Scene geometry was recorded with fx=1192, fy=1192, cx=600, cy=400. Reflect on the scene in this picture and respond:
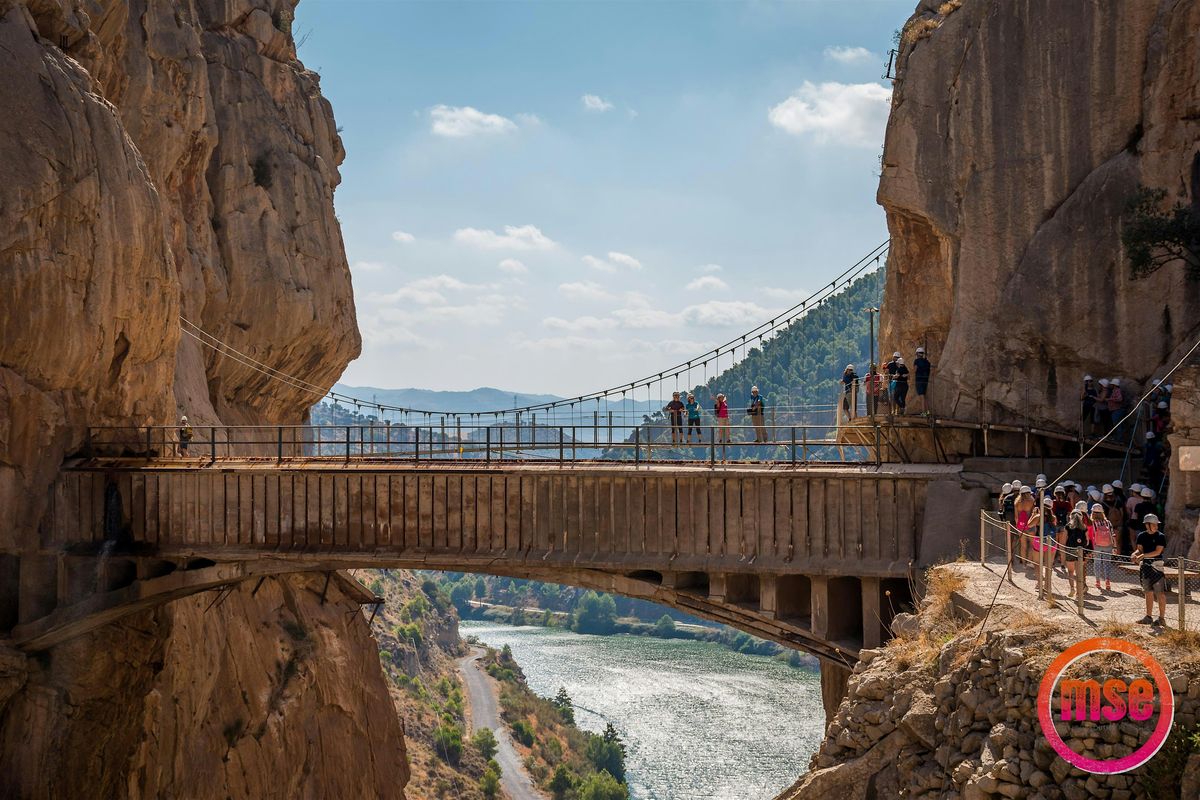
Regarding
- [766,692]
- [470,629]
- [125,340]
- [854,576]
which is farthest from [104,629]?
[470,629]

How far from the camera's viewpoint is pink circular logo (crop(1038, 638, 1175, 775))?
26.6 feet

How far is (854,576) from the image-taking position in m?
17.1

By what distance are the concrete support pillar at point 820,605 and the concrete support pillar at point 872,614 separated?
1.89ft

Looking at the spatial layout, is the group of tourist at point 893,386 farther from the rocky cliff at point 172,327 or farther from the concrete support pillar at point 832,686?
the rocky cliff at point 172,327

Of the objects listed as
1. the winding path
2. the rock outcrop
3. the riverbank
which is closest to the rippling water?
the riverbank

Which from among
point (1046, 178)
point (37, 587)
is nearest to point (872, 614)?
point (1046, 178)

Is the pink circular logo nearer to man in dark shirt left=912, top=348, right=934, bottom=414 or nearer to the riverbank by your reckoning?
man in dark shirt left=912, top=348, right=934, bottom=414

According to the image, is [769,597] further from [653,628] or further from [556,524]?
[653,628]

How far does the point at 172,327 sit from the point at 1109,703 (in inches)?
774

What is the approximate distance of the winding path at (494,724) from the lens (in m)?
60.8

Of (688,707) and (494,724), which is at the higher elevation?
(494,724)

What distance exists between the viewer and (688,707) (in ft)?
243

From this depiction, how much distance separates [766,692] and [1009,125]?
6160cm

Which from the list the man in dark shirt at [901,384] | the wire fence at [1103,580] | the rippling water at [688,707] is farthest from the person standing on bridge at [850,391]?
the rippling water at [688,707]
